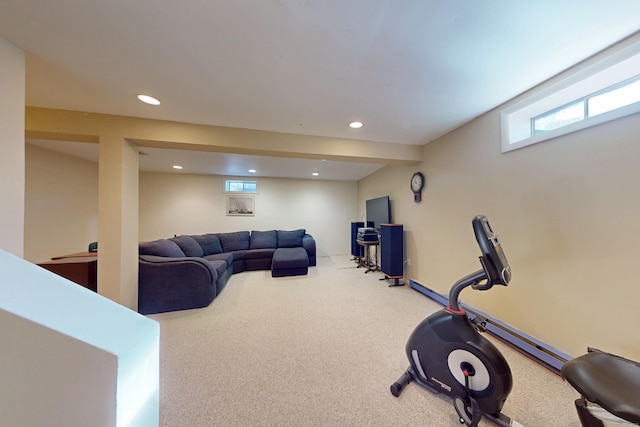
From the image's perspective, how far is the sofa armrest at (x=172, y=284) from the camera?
246cm

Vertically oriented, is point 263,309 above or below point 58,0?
below

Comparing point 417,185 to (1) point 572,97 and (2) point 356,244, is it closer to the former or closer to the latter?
(1) point 572,97

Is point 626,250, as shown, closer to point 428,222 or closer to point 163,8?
point 428,222

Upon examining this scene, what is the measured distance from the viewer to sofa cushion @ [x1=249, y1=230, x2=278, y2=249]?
16.0 feet

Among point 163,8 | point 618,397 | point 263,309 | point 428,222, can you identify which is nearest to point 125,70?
point 163,8

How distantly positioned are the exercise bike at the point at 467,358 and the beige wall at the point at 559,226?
0.82 meters

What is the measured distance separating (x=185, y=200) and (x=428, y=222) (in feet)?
17.9

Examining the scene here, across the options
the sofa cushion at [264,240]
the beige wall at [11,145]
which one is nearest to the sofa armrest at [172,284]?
the beige wall at [11,145]

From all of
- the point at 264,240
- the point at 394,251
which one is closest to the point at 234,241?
the point at 264,240

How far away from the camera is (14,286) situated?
470mm

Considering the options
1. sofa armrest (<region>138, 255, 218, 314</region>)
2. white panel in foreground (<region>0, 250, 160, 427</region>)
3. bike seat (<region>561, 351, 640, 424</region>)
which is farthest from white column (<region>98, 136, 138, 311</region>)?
bike seat (<region>561, 351, 640, 424</region>)

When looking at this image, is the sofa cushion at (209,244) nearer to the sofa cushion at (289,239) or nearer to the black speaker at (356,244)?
the sofa cushion at (289,239)

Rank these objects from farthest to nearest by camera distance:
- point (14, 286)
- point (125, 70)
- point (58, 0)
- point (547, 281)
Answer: point (547, 281)
point (125, 70)
point (58, 0)
point (14, 286)

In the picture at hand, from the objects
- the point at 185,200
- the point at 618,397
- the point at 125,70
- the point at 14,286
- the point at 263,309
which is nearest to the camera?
the point at 14,286
